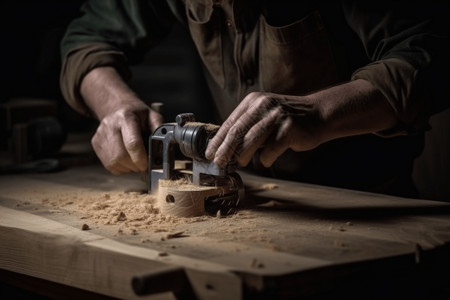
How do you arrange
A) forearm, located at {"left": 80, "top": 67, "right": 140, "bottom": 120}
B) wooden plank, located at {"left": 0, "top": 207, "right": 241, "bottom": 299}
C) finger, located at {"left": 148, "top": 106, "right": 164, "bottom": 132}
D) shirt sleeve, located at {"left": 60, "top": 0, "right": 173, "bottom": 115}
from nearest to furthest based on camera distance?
wooden plank, located at {"left": 0, "top": 207, "right": 241, "bottom": 299}
finger, located at {"left": 148, "top": 106, "right": 164, "bottom": 132}
forearm, located at {"left": 80, "top": 67, "right": 140, "bottom": 120}
shirt sleeve, located at {"left": 60, "top": 0, "right": 173, "bottom": 115}

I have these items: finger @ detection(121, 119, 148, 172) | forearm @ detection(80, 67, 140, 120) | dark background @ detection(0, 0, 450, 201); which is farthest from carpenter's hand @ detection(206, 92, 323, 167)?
dark background @ detection(0, 0, 450, 201)

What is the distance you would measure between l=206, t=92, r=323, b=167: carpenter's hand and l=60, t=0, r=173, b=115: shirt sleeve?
1025 mm

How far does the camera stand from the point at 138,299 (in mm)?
1612

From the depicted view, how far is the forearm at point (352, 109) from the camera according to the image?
6.66ft

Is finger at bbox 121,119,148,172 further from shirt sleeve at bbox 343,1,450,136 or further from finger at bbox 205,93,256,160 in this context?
shirt sleeve at bbox 343,1,450,136

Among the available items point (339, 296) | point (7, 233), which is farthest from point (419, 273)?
point (7, 233)

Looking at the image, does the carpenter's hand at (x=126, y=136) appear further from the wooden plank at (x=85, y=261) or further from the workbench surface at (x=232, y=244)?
the wooden plank at (x=85, y=261)

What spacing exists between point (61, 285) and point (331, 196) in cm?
→ 98

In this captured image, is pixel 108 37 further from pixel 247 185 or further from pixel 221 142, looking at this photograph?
pixel 221 142

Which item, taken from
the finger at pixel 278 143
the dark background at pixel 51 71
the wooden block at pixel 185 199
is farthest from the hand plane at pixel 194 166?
the dark background at pixel 51 71

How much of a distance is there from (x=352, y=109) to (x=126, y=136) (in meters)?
0.78

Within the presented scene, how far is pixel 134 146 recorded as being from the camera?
7.54ft

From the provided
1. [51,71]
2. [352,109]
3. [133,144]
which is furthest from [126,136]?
[51,71]

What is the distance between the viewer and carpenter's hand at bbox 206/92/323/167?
194 centimetres
